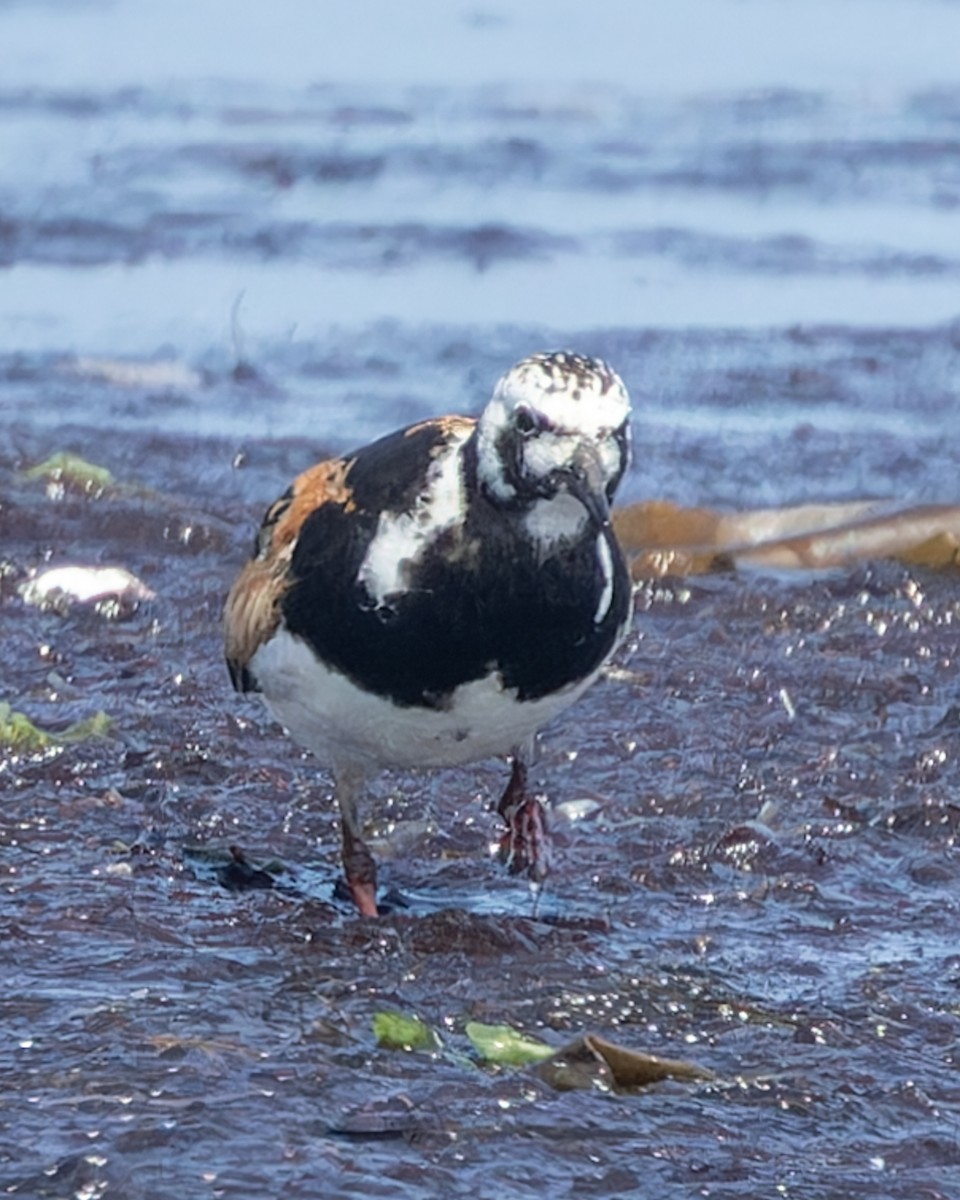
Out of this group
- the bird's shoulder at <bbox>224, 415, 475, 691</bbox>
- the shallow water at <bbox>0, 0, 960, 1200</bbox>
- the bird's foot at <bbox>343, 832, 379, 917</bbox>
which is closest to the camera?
the shallow water at <bbox>0, 0, 960, 1200</bbox>

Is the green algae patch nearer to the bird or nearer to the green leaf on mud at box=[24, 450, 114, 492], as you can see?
the green leaf on mud at box=[24, 450, 114, 492]

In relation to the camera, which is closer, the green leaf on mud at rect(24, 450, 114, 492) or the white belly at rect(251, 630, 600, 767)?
the white belly at rect(251, 630, 600, 767)

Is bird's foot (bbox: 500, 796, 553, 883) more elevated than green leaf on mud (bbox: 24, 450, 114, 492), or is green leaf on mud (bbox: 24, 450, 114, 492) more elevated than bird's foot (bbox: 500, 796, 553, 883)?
green leaf on mud (bbox: 24, 450, 114, 492)

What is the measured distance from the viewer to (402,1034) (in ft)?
14.2

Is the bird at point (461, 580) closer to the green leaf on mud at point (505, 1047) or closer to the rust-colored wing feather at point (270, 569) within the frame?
the rust-colored wing feather at point (270, 569)

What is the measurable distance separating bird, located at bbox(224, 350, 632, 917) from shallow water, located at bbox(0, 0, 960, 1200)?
0.45 metres

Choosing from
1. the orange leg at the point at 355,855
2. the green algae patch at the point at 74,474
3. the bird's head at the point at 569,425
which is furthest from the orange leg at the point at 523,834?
the green algae patch at the point at 74,474

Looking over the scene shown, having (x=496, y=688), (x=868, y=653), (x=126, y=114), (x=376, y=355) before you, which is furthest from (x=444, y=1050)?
(x=126, y=114)

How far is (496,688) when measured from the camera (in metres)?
4.69

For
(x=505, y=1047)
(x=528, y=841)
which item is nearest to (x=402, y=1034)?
(x=505, y=1047)

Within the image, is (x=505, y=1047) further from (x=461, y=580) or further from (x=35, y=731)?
(x=35, y=731)

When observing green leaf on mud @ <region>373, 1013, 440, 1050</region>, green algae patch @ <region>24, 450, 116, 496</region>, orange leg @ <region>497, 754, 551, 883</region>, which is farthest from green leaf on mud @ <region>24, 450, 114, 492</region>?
green leaf on mud @ <region>373, 1013, 440, 1050</region>

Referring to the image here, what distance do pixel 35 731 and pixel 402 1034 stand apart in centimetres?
186

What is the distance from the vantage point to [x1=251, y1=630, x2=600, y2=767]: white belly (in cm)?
473
